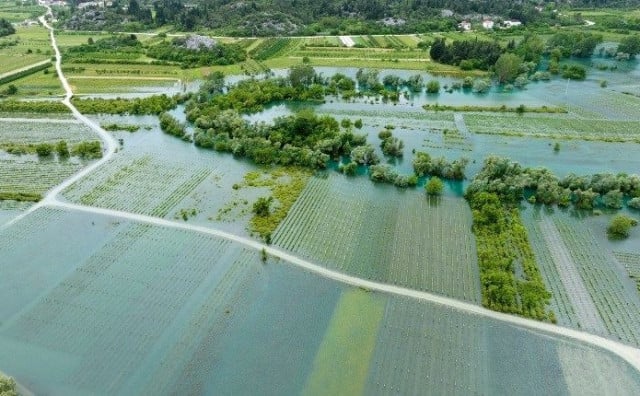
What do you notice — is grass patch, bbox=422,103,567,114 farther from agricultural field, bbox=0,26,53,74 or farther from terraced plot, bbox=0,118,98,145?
agricultural field, bbox=0,26,53,74

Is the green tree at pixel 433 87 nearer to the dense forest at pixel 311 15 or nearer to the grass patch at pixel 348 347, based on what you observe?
the dense forest at pixel 311 15

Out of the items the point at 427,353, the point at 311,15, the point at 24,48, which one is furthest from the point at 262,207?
the point at 311,15

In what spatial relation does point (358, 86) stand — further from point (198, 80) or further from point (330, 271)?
point (330, 271)

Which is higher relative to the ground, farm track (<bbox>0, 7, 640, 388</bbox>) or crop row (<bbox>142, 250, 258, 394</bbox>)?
farm track (<bbox>0, 7, 640, 388</bbox>)

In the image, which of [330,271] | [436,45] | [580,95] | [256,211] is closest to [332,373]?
[330,271]

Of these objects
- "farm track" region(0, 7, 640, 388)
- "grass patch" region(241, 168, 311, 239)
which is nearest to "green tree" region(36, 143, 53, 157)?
"farm track" region(0, 7, 640, 388)

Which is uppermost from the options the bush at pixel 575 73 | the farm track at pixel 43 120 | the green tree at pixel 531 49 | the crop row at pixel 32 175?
the green tree at pixel 531 49

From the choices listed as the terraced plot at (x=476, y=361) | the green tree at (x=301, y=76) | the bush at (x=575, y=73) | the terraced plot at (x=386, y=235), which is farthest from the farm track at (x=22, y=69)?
the bush at (x=575, y=73)
